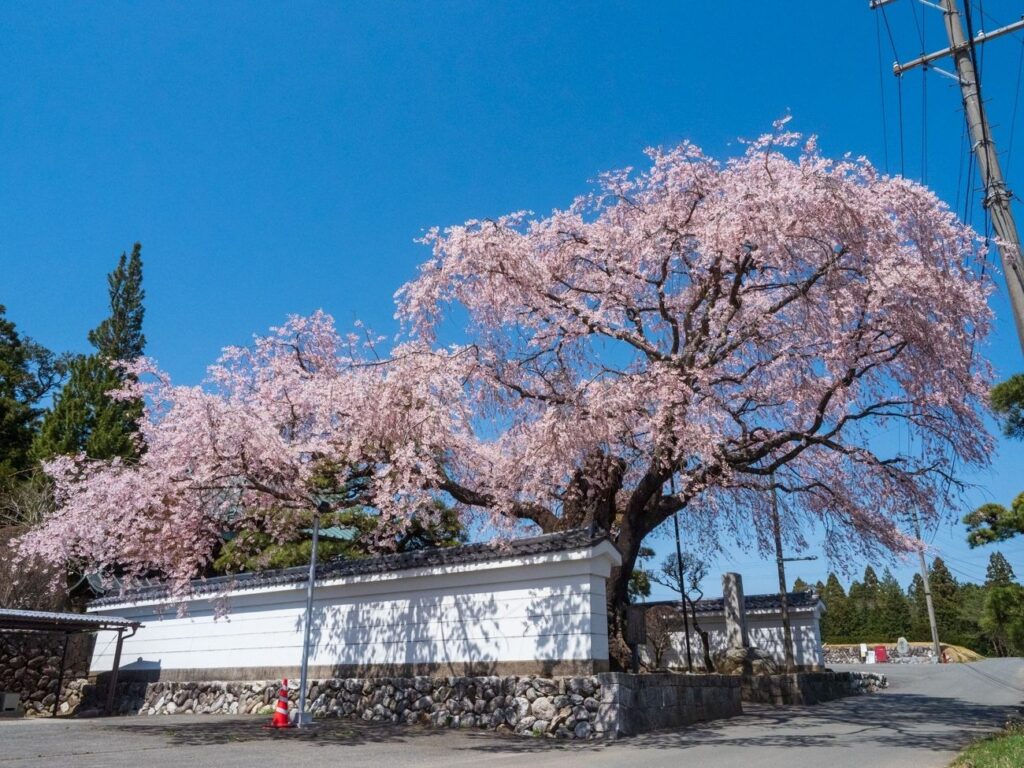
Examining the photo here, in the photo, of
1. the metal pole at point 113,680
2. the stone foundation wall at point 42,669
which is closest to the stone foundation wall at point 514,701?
the metal pole at point 113,680

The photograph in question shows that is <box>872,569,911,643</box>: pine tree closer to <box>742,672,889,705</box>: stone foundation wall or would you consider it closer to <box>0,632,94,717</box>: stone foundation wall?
<box>742,672,889,705</box>: stone foundation wall

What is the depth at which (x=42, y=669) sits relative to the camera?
1706cm

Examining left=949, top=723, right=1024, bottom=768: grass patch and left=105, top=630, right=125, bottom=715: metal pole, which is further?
left=105, top=630, right=125, bottom=715: metal pole

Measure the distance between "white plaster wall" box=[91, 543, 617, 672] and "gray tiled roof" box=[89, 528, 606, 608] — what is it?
0.44 feet

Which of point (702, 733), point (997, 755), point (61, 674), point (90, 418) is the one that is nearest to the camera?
point (997, 755)

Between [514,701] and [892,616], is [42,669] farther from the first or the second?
[892,616]

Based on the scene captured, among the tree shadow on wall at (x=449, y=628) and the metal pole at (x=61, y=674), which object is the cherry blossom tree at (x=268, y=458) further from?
the metal pole at (x=61, y=674)

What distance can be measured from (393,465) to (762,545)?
8258 mm

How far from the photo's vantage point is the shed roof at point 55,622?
46.6 feet

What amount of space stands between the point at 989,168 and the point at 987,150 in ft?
0.82

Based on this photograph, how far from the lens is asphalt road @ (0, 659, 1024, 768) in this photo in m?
7.86

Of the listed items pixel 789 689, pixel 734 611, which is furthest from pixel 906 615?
pixel 789 689

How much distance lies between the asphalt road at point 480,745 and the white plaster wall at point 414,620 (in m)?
1.41

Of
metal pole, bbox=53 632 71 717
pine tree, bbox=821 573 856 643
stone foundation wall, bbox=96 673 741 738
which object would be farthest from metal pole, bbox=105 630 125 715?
pine tree, bbox=821 573 856 643
